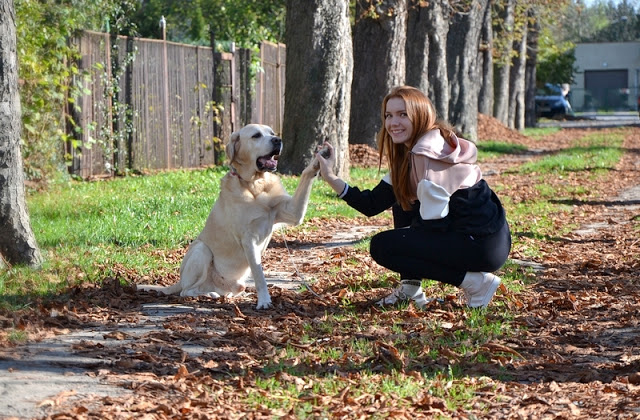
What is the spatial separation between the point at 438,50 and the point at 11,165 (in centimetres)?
1672

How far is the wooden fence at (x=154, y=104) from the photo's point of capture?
14312 mm

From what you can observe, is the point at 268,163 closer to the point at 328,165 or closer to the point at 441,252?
the point at 328,165

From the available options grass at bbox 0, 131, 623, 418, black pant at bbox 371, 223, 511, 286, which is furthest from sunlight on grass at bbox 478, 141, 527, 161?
black pant at bbox 371, 223, 511, 286

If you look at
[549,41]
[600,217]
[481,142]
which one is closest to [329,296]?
[600,217]

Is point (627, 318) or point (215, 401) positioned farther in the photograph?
point (627, 318)

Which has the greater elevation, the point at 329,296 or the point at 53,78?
the point at 53,78

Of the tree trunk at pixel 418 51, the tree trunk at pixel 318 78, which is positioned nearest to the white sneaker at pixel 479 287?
the tree trunk at pixel 318 78

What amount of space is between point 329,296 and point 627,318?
79.9 inches

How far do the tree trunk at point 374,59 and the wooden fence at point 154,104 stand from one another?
2101mm

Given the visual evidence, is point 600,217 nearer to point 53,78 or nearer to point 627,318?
point 627,318

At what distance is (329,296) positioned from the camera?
22.0 feet

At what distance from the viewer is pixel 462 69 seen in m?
26.8

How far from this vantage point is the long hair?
6.02 metres

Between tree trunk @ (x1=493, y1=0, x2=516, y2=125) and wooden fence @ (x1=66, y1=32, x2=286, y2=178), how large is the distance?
14.5 m
